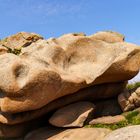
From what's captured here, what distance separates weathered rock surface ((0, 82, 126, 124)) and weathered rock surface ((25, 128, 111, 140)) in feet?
3.87

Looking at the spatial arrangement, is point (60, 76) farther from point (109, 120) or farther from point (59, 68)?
point (109, 120)

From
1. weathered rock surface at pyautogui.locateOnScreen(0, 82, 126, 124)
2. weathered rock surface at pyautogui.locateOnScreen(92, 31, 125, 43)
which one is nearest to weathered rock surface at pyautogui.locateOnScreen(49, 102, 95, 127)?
weathered rock surface at pyautogui.locateOnScreen(0, 82, 126, 124)

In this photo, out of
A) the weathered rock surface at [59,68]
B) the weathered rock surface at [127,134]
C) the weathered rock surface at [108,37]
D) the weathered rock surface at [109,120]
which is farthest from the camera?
the weathered rock surface at [108,37]

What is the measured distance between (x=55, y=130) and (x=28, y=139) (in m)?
1.73

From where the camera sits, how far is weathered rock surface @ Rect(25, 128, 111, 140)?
1894cm

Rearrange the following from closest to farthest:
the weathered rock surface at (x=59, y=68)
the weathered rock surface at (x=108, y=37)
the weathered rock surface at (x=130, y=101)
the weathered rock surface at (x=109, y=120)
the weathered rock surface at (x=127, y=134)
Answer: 1. the weathered rock surface at (x=127, y=134)
2. the weathered rock surface at (x=59, y=68)
3. the weathered rock surface at (x=109, y=120)
4. the weathered rock surface at (x=130, y=101)
5. the weathered rock surface at (x=108, y=37)

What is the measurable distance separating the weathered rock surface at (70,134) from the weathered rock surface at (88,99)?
46.5 inches

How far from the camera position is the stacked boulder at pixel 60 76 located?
756 inches

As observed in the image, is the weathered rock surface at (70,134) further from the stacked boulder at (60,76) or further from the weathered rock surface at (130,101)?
the weathered rock surface at (130,101)

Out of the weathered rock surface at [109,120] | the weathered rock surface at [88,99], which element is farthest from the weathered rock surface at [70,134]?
the weathered rock surface at [109,120]

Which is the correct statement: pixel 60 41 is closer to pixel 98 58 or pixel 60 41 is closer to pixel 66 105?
pixel 98 58

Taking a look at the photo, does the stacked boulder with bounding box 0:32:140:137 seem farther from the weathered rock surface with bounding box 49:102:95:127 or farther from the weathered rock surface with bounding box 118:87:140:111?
the weathered rock surface with bounding box 118:87:140:111

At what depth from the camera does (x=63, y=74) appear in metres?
20.7

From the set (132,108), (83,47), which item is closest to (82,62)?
(83,47)
